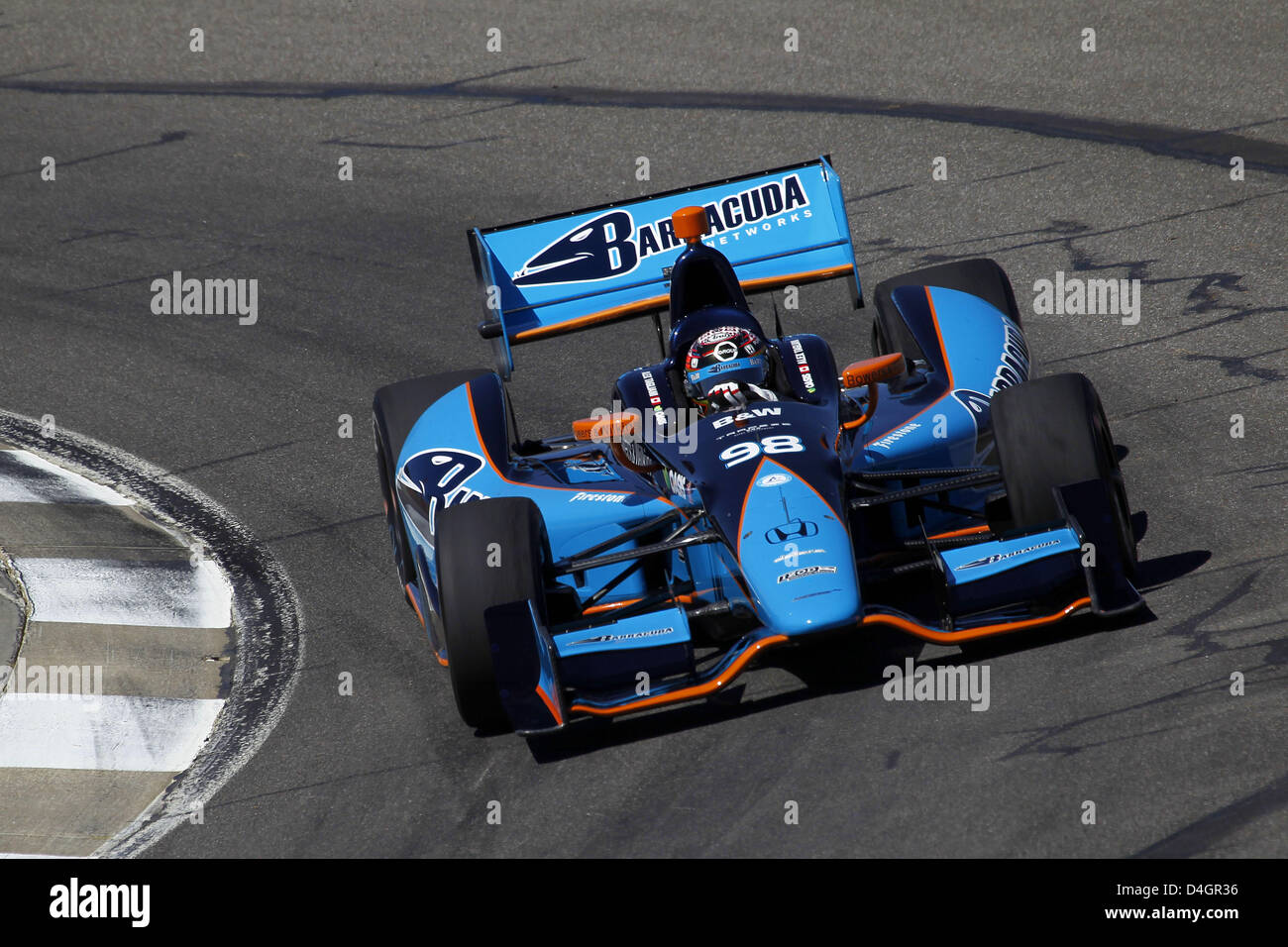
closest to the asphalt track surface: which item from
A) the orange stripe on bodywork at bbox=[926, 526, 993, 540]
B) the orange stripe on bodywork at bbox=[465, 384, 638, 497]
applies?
the orange stripe on bodywork at bbox=[926, 526, 993, 540]

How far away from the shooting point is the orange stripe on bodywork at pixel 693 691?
219 inches

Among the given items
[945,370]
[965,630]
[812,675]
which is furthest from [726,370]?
[965,630]

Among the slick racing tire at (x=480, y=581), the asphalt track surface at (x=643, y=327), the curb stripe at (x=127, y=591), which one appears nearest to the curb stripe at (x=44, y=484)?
the asphalt track surface at (x=643, y=327)

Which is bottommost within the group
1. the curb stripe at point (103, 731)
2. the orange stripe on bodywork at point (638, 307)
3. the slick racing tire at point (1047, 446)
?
the curb stripe at point (103, 731)

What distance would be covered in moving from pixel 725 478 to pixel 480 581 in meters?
1.08

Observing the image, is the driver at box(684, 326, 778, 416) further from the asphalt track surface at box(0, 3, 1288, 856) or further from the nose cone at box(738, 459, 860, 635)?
the asphalt track surface at box(0, 3, 1288, 856)

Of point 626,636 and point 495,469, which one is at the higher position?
point 495,469

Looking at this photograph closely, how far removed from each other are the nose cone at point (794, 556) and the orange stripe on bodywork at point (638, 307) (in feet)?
6.61

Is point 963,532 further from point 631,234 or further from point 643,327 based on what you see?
point 643,327

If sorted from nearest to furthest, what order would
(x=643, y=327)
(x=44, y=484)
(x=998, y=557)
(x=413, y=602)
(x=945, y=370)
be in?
(x=998, y=557) < (x=413, y=602) < (x=945, y=370) < (x=44, y=484) < (x=643, y=327)

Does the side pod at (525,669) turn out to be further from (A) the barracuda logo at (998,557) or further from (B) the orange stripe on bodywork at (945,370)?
(B) the orange stripe on bodywork at (945,370)

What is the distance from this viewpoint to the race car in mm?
5711

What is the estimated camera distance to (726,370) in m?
6.93
